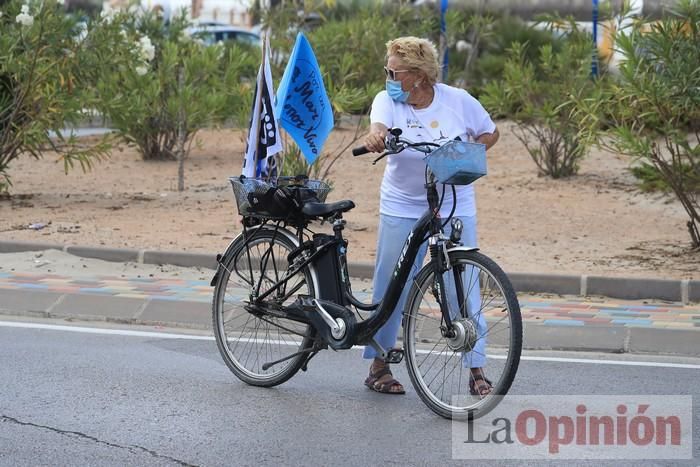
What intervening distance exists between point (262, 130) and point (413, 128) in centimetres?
89

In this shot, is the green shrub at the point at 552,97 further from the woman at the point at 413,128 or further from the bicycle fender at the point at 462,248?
the bicycle fender at the point at 462,248

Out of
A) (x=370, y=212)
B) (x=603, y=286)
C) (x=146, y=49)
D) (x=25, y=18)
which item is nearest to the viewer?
(x=603, y=286)

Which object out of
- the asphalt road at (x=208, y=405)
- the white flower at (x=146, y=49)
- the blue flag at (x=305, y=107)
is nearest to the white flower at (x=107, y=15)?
the white flower at (x=146, y=49)

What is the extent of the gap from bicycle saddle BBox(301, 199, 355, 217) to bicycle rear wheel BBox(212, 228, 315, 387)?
28cm

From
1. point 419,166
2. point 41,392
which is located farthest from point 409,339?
point 41,392

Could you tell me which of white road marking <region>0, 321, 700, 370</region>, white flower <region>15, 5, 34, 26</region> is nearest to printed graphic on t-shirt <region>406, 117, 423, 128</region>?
white road marking <region>0, 321, 700, 370</region>

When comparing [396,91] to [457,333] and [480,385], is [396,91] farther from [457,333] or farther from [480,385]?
[480,385]

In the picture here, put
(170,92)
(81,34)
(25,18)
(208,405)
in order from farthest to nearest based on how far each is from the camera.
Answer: (170,92), (81,34), (25,18), (208,405)

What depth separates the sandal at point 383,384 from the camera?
631 centimetres

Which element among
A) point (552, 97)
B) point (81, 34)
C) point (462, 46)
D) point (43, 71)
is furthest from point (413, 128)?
point (462, 46)

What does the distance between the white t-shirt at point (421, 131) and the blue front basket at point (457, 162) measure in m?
0.50

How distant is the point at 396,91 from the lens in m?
6.03

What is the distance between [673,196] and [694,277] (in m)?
3.83

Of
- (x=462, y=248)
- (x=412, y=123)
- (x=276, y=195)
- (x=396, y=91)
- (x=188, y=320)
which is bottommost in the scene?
(x=188, y=320)
